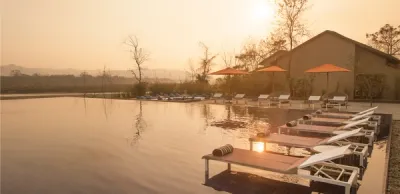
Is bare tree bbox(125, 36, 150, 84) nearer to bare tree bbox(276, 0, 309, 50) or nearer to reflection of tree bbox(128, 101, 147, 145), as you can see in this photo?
bare tree bbox(276, 0, 309, 50)

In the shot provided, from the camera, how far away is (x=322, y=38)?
2205 cm

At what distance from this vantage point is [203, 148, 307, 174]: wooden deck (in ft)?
17.5

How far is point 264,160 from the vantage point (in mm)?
5871

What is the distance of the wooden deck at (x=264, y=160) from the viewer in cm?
534

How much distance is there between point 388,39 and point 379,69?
1881 cm

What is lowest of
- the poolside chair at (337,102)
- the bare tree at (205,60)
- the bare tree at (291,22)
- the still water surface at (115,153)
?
the still water surface at (115,153)

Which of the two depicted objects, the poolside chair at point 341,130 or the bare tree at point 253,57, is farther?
the bare tree at point 253,57

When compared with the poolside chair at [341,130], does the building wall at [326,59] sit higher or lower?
higher

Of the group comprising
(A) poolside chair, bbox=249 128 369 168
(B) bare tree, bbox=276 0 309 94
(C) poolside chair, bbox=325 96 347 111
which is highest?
(B) bare tree, bbox=276 0 309 94

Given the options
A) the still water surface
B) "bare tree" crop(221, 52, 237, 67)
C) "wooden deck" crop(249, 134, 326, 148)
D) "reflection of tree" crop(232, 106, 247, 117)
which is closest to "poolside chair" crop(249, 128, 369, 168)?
"wooden deck" crop(249, 134, 326, 148)

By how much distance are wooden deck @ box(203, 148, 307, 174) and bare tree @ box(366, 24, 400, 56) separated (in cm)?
3705

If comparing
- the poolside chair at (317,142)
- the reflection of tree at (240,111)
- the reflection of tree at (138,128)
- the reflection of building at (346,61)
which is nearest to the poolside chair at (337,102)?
the reflection of tree at (240,111)

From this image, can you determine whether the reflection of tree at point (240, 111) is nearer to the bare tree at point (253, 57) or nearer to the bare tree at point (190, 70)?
the bare tree at point (253, 57)

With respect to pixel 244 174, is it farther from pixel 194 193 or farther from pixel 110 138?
pixel 110 138
